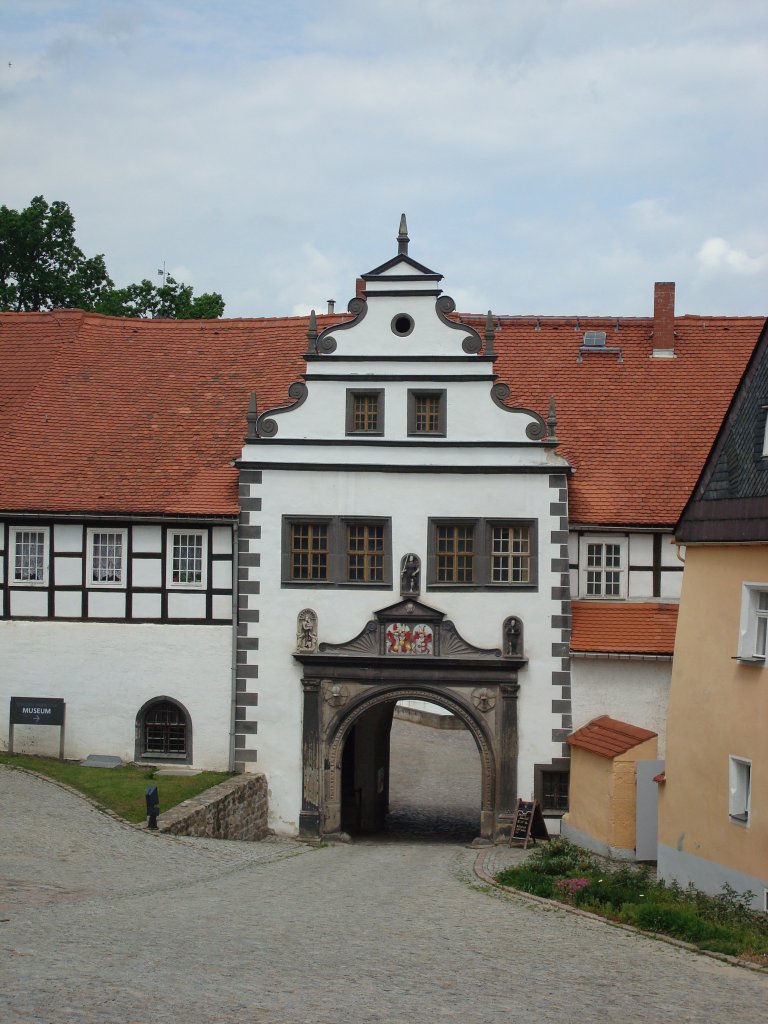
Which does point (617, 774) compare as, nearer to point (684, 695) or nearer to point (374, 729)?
point (684, 695)

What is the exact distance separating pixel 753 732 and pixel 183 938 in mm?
8129

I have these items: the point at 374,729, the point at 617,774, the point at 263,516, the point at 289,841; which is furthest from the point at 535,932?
the point at 374,729

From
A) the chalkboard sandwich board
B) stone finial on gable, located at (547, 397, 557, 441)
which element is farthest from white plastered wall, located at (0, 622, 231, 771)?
stone finial on gable, located at (547, 397, 557, 441)

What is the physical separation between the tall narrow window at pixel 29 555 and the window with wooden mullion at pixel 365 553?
6.10 metres

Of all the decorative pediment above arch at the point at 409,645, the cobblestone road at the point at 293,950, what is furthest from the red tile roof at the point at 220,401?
the cobblestone road at the point at 293,950

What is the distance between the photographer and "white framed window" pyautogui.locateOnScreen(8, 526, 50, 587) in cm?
2913

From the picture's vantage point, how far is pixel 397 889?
2053cm

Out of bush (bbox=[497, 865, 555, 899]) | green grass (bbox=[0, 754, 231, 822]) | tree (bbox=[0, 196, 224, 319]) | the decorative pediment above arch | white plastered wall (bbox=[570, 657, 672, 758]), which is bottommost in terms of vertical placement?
bush (bbox=[497, 865, 555, 899])

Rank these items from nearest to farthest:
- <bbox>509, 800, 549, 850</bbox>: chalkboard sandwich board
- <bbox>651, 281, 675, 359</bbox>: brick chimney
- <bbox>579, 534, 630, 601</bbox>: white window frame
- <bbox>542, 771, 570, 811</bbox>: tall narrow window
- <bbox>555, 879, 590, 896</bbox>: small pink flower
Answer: <bbox>555, 879, 590, 896</bbox>: small pink flower < <bbox>509, 800, 549, 850</bbox>: chalkboard sandwich board < <bbox>542, 771, 570, 811</bbox>: tall narrow window < <bbox>579, 534, 630, 601</bbox>: white window frame < <bbox>651, 281, 675, 359</bbox>: brick chimney

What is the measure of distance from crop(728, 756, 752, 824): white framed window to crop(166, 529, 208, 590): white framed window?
12457mm

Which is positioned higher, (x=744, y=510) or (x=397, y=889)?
(x=744, y=510)

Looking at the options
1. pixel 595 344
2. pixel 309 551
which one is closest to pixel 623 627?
pixel 309 551

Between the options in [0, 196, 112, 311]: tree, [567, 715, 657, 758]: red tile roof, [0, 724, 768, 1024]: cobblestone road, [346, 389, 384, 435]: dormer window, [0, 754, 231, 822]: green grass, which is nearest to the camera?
[0, 724, 768, 1024]: cobblestone road

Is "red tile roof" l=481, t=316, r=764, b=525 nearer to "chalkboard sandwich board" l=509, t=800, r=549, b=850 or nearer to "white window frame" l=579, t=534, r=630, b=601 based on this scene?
"white window frame" l=579, t=534, r=630, b=601
